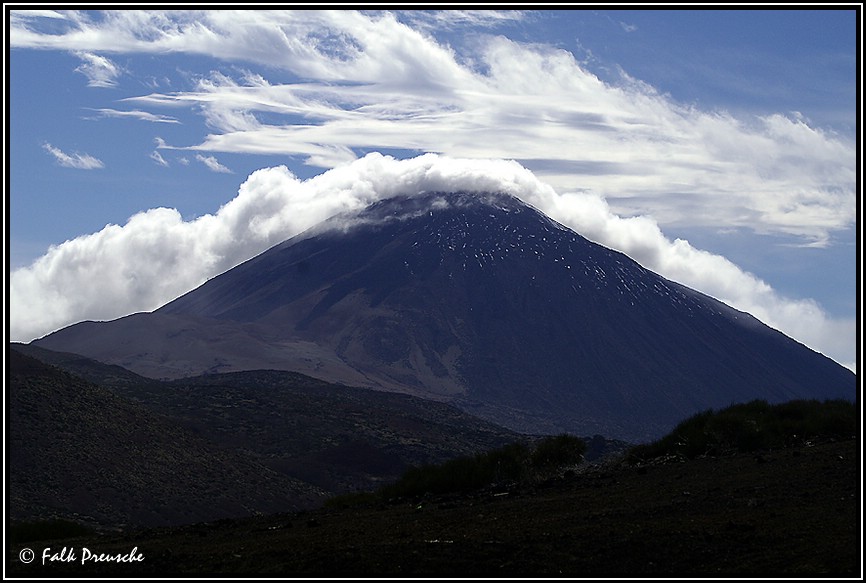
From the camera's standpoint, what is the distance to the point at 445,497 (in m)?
17.6

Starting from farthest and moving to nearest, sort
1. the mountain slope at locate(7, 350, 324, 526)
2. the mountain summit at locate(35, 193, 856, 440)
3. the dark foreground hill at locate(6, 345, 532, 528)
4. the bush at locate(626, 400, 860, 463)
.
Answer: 1. the mountain summit at locate(35, 193, 856, 440)
2. the dark foreground hill at locate(6, 345, 532, 528)
3. the mountain slope at locate(7, 350, 324, 526)
4. the bush at locate(626, 400, 860, 463)

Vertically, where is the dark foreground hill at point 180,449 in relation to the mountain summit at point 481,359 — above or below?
below

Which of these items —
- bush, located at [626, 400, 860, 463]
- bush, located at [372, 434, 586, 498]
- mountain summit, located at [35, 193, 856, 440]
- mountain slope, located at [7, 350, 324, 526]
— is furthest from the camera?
mountain summit, located at [35, 193, 856, 440]

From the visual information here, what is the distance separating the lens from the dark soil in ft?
36.0

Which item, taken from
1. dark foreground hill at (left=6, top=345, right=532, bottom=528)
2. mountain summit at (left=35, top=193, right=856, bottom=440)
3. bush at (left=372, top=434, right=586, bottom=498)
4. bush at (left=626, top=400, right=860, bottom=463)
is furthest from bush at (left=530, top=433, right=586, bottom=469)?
mountain summit at (left=35, top=193, right=856, bottom=440)

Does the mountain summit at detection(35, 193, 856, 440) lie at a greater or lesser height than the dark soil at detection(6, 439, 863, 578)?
greater

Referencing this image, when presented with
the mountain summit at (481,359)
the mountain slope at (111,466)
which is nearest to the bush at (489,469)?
the mountain slope at (111,466)

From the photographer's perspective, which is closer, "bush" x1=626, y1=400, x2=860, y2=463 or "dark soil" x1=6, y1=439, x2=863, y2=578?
"dark soil" x1=6, y1=439, x2=863, y2=578

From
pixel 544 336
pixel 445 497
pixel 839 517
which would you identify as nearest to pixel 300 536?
pixel 445 497

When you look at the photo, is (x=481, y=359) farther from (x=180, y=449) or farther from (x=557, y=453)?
(x=557, y=453)

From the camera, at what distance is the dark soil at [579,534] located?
10984mm

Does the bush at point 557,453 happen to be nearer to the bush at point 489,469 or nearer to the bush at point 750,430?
the bush at point 489,469

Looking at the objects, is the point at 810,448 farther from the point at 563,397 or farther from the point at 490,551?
the point at 563,397

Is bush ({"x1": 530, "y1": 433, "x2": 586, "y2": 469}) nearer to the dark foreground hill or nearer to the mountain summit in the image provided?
the dark foreground hill
